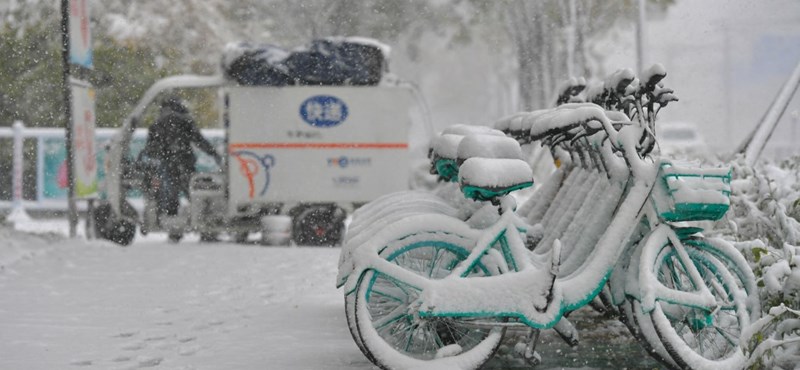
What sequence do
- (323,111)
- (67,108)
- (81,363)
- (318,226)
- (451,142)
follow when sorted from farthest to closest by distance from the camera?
(323,111) → (318,226) → (67,108) → (81,363) → (451,142)

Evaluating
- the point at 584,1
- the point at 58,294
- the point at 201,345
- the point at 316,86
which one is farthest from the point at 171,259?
the point at 584,1

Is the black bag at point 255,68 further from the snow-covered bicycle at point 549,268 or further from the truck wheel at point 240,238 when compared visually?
the snow-covered bicycle at point 549,268

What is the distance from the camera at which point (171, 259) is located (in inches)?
419

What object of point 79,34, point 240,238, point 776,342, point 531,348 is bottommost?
point 240,238

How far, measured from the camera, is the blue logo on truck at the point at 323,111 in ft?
43.0

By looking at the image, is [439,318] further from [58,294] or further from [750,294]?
[58,294]

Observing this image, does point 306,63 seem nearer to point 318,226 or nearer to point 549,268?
point 318,226

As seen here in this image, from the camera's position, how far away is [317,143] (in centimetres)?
1316

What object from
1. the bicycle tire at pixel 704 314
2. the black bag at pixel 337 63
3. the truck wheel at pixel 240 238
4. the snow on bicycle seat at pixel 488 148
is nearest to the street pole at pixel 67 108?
the truck wheel at pixel 240 238

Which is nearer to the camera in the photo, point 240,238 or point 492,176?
point 492,176

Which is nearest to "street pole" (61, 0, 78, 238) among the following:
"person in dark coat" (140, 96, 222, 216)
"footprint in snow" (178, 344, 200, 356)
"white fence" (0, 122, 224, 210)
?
"person in dark coat" (140, 96, 222, 216)

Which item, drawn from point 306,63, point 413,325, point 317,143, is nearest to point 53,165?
point 317,143

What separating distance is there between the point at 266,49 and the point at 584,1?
12792mm

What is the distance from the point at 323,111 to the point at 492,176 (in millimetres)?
8564
